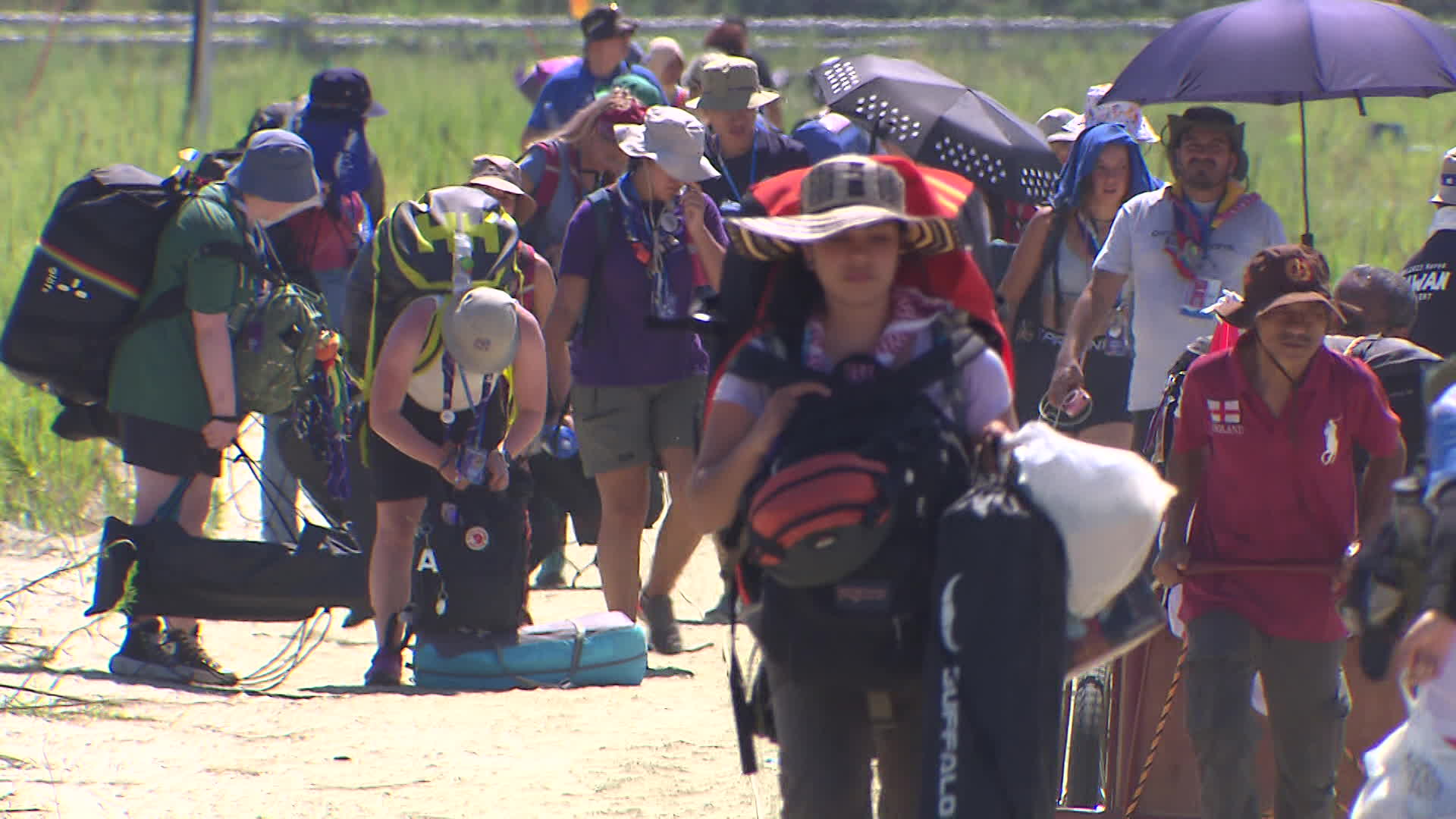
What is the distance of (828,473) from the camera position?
3.17 meters

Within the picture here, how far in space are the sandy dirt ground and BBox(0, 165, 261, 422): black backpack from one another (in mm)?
935

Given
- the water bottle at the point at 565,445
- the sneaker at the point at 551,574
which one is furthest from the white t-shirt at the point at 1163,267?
the sneaker at the point at 551,574

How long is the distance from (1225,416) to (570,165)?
372 cm

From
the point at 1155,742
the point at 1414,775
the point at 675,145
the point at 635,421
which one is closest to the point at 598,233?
the point at 675,145

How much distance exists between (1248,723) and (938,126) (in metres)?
3.80

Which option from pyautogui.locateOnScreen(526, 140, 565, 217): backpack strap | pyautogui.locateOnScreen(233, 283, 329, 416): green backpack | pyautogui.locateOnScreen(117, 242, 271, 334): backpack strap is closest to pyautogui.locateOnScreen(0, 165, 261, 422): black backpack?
pyautogui.locateOnScreen(117, 242, 271, 334): backpack strap

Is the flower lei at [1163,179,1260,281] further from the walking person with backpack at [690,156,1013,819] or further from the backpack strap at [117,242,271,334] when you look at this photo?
the backpack strap at [117,242,271,334]

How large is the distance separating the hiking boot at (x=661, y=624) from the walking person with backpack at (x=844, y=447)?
11.4ft

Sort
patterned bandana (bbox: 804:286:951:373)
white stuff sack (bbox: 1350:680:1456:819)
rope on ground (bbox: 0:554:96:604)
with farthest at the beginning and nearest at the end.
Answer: rope on ground (bbox: 0:554:96:604) < patterned bandana (bbox: 804:286:951:373) < white stuff sack (bbox: 1350:680:1456:819)

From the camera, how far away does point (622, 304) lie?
6.55 meters

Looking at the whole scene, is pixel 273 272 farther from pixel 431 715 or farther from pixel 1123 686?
pixel 1123 686

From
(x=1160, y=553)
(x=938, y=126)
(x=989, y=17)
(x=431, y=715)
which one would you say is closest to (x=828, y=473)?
(x=1160, y=553)

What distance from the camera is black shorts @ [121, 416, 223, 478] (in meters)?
6.12

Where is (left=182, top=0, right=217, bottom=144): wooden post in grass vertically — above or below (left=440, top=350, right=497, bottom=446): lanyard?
above
